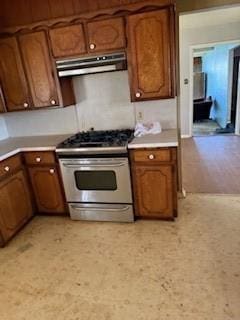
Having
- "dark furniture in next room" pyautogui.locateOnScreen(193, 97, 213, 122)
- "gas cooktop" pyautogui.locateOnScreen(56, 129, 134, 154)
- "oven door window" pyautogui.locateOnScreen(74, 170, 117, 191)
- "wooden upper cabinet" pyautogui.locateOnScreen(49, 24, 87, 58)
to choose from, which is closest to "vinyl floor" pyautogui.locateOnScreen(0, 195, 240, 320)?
"oven door window" pyautogui.locateOnScreen(74, 170, 117, 191)

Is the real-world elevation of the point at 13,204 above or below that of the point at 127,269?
above

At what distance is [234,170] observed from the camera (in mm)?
3807

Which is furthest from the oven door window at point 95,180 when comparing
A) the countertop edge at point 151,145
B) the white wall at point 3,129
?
the white wall at point 3,129

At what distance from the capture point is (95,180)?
8.48 ft

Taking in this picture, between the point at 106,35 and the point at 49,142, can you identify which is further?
the point at 49,142

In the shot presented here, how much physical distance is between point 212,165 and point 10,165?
10.3 feet

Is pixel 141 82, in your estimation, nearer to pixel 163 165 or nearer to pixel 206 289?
pixel 163 165

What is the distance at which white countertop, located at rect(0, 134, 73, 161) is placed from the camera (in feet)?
8.52

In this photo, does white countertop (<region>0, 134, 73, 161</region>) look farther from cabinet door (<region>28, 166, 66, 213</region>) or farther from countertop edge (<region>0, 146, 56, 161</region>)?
cabinet door (<region>28, 166, 66, 213</region>)

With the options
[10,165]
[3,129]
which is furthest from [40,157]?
[3,129]

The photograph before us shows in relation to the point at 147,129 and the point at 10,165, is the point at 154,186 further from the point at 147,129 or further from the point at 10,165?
the point at 10,165

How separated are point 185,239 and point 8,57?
271 cm

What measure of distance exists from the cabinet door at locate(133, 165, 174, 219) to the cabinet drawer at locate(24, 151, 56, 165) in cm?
93

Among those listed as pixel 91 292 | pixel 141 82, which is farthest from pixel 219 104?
pixel 91 292
